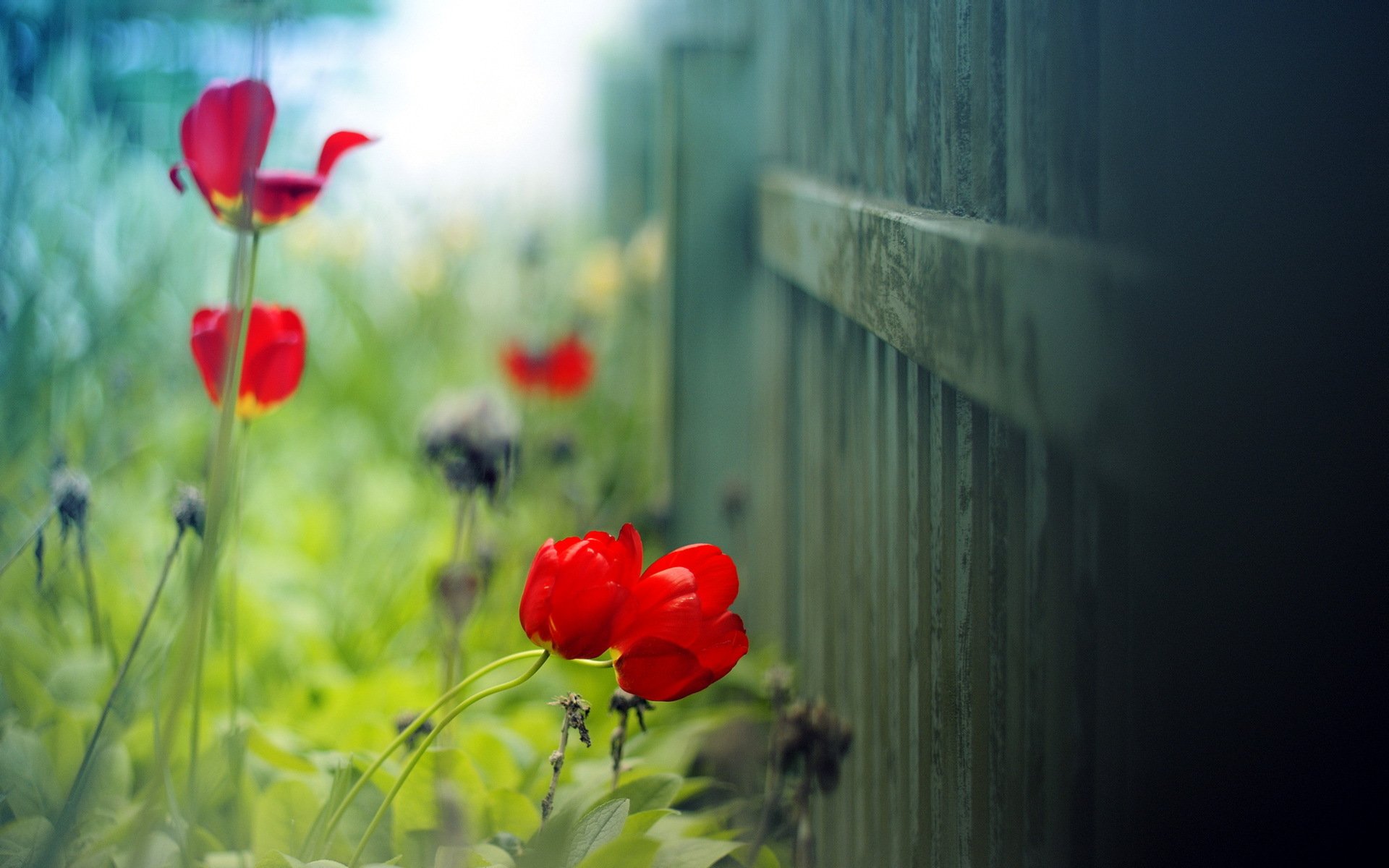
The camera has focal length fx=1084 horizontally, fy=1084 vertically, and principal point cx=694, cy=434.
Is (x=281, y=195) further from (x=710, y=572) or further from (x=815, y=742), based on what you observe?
(x=815, y=742)

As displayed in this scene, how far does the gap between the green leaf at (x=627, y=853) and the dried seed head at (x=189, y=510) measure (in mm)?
426

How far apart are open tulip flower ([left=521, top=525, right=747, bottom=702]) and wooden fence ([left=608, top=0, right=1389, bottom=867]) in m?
0.16

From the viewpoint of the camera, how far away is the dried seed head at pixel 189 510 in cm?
90

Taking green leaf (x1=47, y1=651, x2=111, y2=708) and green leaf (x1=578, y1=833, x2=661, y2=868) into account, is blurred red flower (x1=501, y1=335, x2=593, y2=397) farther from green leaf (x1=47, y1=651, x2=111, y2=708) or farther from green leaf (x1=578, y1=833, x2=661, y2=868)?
green leaf (x1=578, y1=833, x2=661, y2=868)

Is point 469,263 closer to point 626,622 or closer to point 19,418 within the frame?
point 19,418

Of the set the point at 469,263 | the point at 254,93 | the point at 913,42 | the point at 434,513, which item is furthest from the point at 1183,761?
the point at 469,263

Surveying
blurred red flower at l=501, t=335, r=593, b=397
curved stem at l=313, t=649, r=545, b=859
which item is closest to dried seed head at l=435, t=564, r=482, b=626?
curved stem at l=313, t=649, r=545, b=859

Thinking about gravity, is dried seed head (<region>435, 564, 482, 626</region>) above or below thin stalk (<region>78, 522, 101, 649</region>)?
below

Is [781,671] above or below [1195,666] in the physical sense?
below

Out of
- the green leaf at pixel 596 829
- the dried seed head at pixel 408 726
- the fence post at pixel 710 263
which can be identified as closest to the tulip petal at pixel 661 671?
the green leaf at pixel 596 829

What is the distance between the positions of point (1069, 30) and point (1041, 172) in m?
0.07

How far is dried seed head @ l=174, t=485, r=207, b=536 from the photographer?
35.4 inches

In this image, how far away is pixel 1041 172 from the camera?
56 cm

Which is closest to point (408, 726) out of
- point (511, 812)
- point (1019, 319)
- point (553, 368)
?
point (511, 812)
